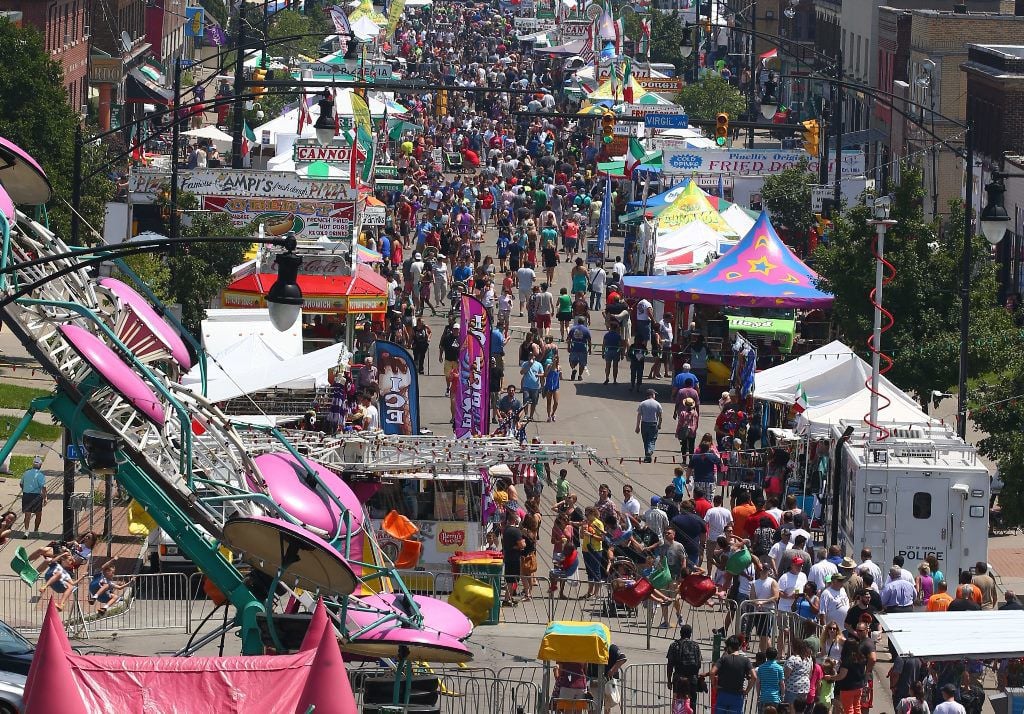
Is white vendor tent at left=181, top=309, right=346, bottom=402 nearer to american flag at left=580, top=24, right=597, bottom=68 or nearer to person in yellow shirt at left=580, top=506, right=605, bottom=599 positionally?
person in yellow shirt at left=580, top=506, right=605, bottom=599

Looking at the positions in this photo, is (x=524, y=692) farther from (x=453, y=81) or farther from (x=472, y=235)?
(x=453, y=81)

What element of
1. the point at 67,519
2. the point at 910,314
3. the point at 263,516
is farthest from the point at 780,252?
the point at 263,516

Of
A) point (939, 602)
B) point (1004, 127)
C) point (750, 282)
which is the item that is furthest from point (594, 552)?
point (1004, 127)

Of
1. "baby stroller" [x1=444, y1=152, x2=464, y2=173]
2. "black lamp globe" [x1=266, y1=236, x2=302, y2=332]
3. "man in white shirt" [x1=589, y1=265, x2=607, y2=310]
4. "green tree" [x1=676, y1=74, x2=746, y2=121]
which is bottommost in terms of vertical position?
"baby stroller" [x1=444, y1=152, x2=464, y2=173]

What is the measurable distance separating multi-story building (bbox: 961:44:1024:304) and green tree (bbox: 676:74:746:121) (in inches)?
575

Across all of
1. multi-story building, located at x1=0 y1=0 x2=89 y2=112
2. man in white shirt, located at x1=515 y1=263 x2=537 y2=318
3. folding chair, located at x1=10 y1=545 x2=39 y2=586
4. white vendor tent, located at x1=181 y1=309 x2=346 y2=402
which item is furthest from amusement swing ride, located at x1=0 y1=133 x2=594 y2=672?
multi-story building, located at x1=0 y1=0 x2=89 y2=112

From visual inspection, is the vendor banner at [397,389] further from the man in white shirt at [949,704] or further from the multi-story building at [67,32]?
the multi-story building at [67,32]

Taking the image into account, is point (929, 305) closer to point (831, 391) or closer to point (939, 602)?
point (831, 391)

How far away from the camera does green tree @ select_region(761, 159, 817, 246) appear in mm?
48156

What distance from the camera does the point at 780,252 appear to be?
37.0m

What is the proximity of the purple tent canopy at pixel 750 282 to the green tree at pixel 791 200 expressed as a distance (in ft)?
36.0

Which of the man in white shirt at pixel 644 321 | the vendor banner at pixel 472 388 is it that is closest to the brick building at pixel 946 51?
the man in white shirt at pixel 644 321

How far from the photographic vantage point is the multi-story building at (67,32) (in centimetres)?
6844

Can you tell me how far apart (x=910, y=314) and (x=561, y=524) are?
373 inches
